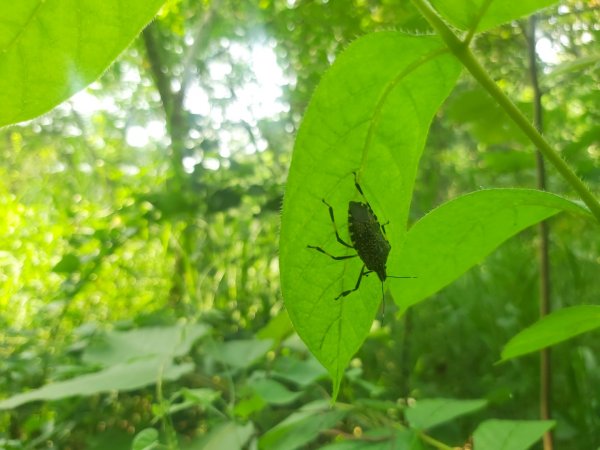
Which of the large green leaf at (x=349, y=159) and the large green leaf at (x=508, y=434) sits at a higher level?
the large green leaf at (x=349, y=159)

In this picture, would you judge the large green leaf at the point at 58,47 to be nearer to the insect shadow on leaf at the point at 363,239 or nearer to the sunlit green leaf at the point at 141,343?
the insect shadow on leaf at the point at 363,239

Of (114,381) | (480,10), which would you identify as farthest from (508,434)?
(114,381)

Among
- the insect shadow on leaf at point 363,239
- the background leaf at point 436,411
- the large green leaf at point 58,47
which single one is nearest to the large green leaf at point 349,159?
the insect shadow on leaf at point 363,239

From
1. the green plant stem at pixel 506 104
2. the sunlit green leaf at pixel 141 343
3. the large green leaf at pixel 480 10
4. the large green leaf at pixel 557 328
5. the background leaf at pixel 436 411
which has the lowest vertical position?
the background leaf at pixel 436 411

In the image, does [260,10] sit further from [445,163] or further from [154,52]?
[445,163]

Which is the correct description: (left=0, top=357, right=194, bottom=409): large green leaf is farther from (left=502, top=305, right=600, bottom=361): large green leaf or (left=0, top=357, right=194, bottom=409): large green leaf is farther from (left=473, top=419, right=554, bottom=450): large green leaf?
(left=502, top=305, right=600, bottom=361): large green leaf

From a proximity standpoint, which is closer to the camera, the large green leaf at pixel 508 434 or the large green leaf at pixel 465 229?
the large green leaf at pixel 465 229
